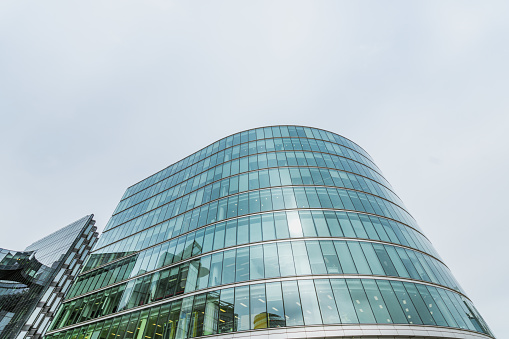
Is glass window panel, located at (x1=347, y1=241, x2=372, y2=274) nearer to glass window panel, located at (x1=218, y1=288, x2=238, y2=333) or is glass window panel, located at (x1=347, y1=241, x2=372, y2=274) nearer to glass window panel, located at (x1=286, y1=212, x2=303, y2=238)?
glass window panel, located at (x1=286, y1=212, x2=303, y2=238)

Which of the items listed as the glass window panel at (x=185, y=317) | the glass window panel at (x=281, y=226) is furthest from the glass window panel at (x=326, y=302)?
the glass window panel at (x=185, y=317)

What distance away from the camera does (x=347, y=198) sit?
24984 millimetres

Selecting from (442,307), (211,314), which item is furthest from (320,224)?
(211,314)

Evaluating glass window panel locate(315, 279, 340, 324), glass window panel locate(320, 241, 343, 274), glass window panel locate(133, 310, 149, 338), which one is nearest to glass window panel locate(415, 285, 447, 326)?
glass window panel locate(320, 241, 343, 274)

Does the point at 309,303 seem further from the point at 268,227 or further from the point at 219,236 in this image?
the point at 219,236

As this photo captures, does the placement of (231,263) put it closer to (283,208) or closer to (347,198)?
(283,208)

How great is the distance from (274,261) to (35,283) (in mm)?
50205

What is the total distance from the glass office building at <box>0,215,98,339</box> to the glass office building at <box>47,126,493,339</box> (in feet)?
64.1

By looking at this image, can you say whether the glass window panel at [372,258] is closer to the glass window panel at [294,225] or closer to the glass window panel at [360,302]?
the glass window panel at [360,302]

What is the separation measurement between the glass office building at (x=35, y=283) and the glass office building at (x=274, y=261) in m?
19.5

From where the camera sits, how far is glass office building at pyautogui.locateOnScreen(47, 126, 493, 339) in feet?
54.2

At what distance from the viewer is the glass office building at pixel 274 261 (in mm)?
16516

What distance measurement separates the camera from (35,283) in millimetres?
46094

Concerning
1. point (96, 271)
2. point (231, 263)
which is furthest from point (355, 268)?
point (96, 271)
